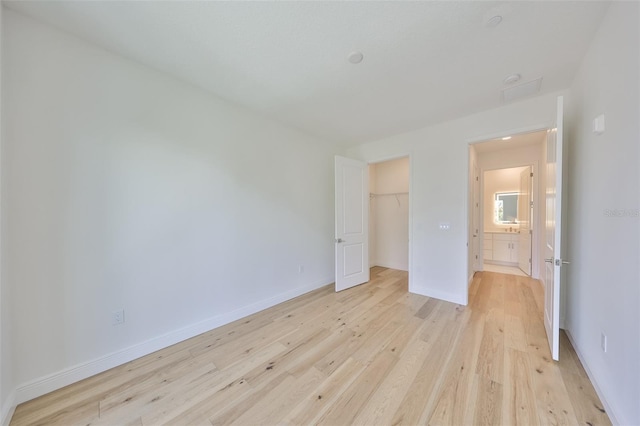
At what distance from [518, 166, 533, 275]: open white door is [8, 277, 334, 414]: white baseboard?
508 centimetres

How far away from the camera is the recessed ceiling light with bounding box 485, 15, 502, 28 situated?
1.49m

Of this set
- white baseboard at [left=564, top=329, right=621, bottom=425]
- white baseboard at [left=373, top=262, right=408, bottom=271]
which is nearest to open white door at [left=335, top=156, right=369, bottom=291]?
white baseboard at [left=373, top=262, right=408, bottom=271]

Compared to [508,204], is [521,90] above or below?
above

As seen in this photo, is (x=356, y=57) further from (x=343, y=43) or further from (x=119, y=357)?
(x=119, y=357)

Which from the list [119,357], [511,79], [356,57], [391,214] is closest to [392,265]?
[391,214]

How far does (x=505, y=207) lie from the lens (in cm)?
573

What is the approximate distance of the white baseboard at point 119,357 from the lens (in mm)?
1556

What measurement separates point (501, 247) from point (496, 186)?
5.20 ft

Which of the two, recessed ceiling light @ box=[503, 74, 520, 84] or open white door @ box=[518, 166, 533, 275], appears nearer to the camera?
recessed ceiling light @ box=[503, 74, 520, 84]

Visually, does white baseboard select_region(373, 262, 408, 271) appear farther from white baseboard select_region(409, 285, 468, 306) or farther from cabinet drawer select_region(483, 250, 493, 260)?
cabinet drawer select_region(483, 250, 493, 260)

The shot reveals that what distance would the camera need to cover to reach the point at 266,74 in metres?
2.12

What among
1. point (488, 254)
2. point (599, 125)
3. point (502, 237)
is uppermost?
point (599, 125)

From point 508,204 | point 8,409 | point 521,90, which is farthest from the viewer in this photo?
point 508,204

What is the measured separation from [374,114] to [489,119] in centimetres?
145
